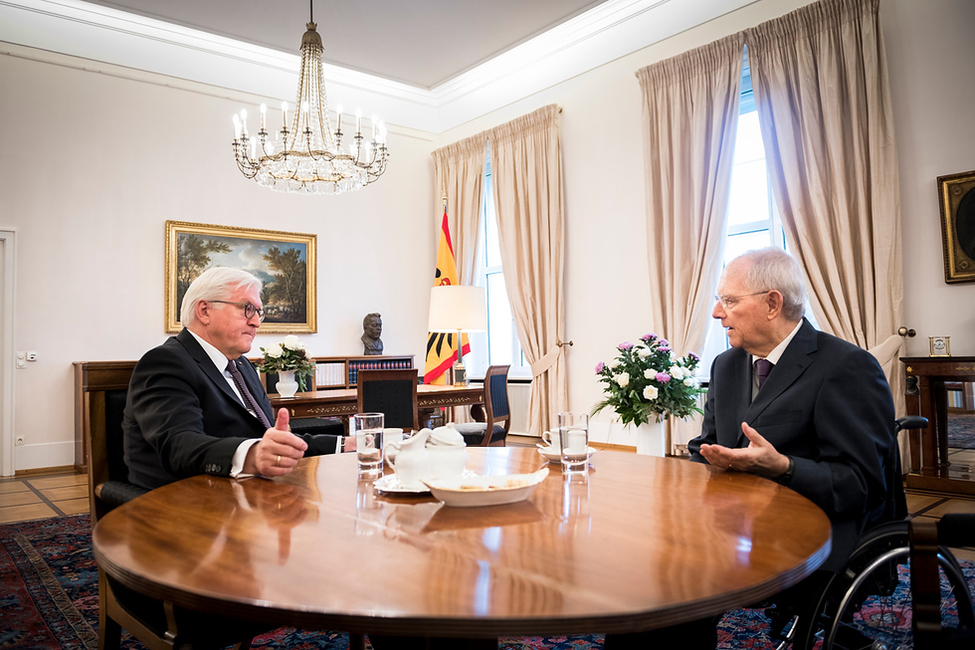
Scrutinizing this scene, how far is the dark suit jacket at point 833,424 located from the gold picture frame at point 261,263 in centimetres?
637

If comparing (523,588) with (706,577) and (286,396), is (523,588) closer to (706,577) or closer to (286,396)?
(706,577)

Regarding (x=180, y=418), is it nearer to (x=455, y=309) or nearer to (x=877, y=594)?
(x=877, y=594)

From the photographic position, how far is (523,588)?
0.80 m

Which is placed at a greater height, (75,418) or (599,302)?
(599,302)

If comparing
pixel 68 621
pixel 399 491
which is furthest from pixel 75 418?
pixel 399 491

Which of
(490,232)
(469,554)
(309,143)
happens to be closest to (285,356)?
(309,143)

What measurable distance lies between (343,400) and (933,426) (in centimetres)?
399

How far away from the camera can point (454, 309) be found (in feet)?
18.1

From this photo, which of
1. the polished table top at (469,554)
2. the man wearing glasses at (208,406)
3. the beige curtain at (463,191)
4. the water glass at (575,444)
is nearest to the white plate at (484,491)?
the polished table top at (469,554)

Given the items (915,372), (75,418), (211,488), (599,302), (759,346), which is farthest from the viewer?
(599,302)

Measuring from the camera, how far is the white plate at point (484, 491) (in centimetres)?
121

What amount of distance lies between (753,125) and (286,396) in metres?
4.56

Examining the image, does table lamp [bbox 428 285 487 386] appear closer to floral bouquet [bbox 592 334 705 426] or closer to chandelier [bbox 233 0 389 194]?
chandelier [bbox 233 0 389 194]

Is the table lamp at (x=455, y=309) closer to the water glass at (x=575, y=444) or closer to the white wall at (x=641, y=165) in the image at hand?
the white wall at (x=641, y=165)
